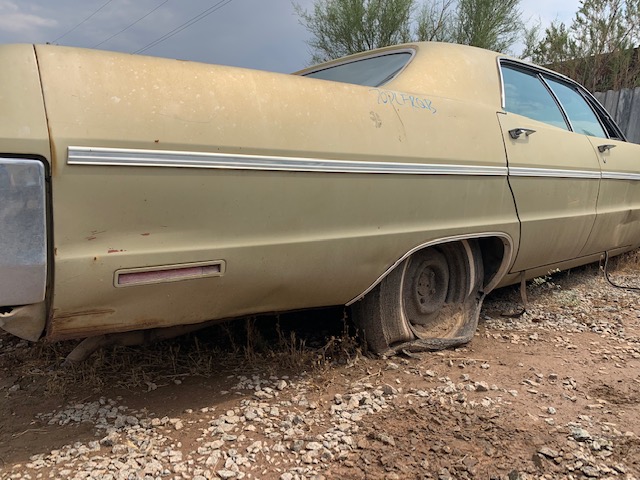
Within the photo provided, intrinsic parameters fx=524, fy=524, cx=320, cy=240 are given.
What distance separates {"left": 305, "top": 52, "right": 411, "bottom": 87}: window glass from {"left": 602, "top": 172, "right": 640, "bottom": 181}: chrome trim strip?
1927 millimetres

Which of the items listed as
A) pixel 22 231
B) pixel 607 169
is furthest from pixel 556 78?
pixel 22 231

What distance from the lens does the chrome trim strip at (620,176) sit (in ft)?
13.0

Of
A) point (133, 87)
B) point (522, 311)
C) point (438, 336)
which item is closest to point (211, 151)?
point (133, 87)

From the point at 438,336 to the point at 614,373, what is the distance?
3.12 feet

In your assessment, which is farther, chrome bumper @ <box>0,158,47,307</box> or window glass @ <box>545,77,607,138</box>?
window glass @ <box>545,77,607,138</box>

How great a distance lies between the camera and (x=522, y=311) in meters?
3.70

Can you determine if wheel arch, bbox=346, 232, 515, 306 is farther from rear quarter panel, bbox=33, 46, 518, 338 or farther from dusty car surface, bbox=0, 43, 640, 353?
rear quarter panel, bbox=33, 46, 518, 338

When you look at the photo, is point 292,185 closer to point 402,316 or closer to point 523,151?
point 402,316

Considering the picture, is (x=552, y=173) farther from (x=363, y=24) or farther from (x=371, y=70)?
(x=363, y=24)

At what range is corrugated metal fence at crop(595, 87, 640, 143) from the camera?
973 centimetres

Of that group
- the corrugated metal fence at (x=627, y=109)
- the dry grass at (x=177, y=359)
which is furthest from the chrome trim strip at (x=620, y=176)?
the corrugated metal fence at (x=627, y=109)

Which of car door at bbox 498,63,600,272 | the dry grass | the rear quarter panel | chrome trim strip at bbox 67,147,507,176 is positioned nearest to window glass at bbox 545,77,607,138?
car door at bbox 498,63,600,272

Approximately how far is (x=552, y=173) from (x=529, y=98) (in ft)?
1.97

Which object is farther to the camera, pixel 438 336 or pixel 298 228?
pixel 438 336
